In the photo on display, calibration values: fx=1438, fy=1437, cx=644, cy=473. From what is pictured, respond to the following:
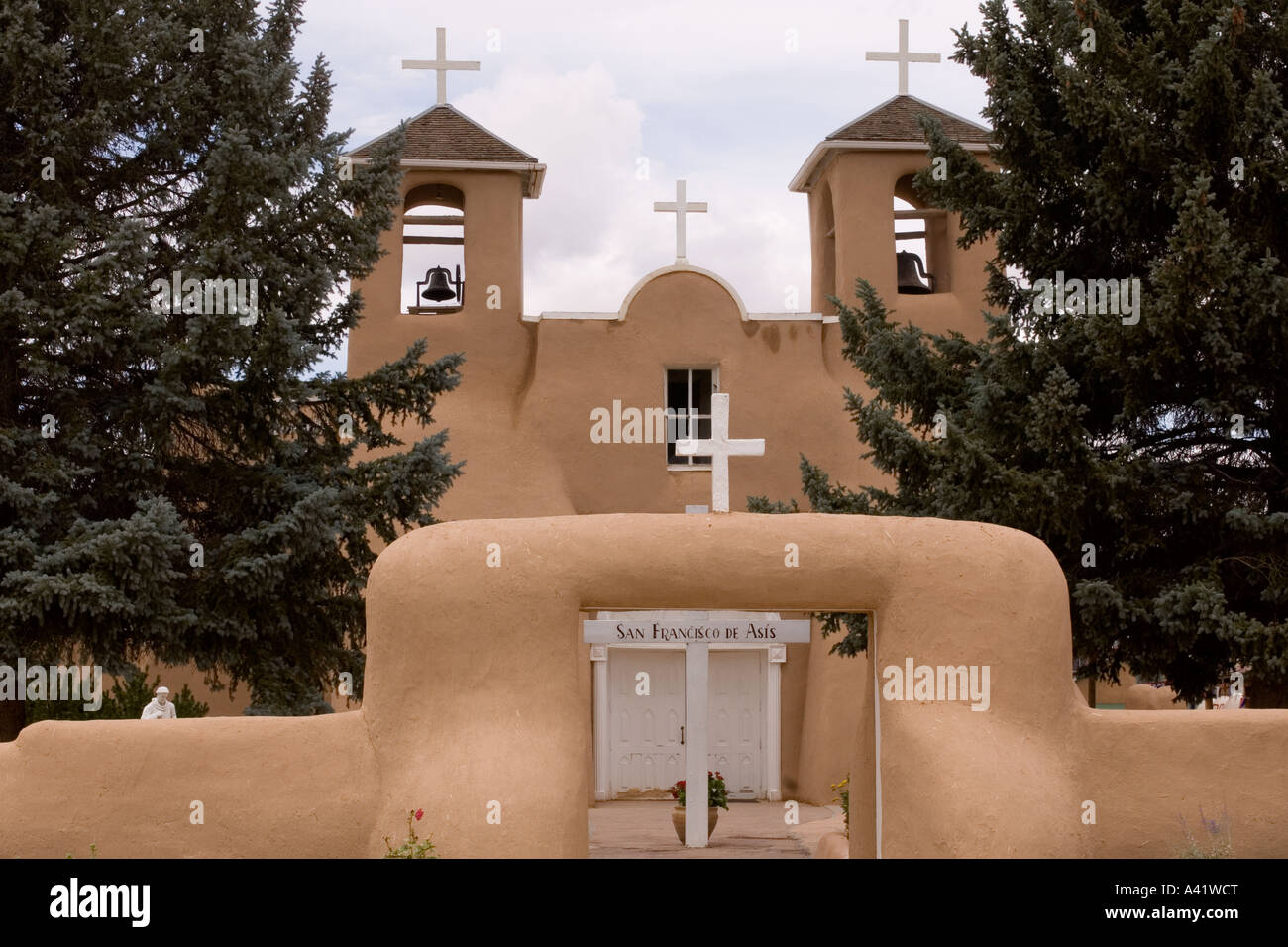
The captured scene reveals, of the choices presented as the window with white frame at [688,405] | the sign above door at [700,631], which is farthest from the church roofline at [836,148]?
the sign above door at [700,631]

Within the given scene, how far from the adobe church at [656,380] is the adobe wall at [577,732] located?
9568 millimetres

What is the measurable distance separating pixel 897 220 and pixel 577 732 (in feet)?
44.7

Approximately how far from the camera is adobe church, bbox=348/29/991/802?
65.9 feet

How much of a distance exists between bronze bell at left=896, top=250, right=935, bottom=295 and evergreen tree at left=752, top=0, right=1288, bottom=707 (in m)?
4.88

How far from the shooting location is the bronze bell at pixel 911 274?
20797mm

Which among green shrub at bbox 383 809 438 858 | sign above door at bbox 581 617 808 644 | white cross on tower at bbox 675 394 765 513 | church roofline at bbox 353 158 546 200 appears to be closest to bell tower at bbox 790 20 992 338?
church roofline at bbox 353 158 546 200

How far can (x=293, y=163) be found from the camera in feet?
48.0

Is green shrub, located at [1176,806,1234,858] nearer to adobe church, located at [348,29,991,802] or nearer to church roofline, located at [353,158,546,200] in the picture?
adobe church, located at [348,29,991,802]

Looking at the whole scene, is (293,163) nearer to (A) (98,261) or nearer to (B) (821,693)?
(A) (98,261)

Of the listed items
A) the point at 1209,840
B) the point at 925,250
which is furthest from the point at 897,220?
the point at 1209,840

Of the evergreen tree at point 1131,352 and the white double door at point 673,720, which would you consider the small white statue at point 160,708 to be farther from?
the white double door at point 673,720

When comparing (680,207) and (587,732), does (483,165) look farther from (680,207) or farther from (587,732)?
(587,732)
